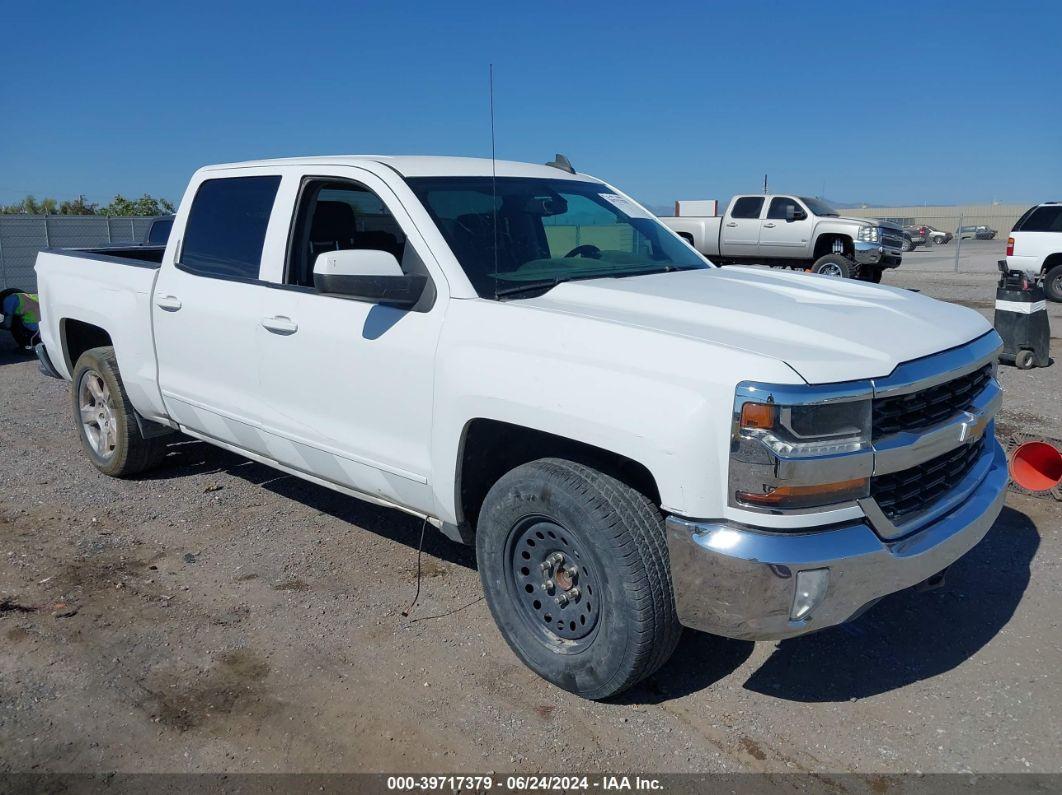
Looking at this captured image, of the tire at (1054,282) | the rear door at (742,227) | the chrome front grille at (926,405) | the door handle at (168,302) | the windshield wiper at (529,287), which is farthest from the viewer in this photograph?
the rear door at (742,227)

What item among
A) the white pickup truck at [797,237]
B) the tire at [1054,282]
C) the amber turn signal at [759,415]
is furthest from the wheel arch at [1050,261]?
the amber turn signal at [759,415]

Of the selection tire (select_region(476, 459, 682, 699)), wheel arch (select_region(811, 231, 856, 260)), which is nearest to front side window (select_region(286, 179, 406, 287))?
tire (select_region(476, 459, 682, 699))

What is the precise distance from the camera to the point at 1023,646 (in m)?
3.68

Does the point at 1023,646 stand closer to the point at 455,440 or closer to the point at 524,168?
the point at 455,440

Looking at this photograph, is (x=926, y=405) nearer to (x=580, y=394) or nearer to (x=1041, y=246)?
(x=580, y=394)

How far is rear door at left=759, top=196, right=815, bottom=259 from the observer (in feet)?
62.8

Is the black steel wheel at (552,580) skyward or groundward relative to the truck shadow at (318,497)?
skyward

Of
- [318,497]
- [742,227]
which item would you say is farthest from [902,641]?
[742,227]

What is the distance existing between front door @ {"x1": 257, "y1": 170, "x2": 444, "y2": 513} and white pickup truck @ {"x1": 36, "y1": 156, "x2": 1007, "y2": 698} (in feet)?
0.04

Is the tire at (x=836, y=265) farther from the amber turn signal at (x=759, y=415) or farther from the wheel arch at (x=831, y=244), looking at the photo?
the amber turn signal at (x=759, y=415)

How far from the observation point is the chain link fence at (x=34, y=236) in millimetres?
16062

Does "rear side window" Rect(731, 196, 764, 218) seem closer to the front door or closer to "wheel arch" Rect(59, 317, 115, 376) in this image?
"wheel arch" Rect(59, 317, 115, 376)

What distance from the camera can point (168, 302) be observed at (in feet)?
15.9

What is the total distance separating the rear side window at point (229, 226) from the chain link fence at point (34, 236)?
10.5 meters
